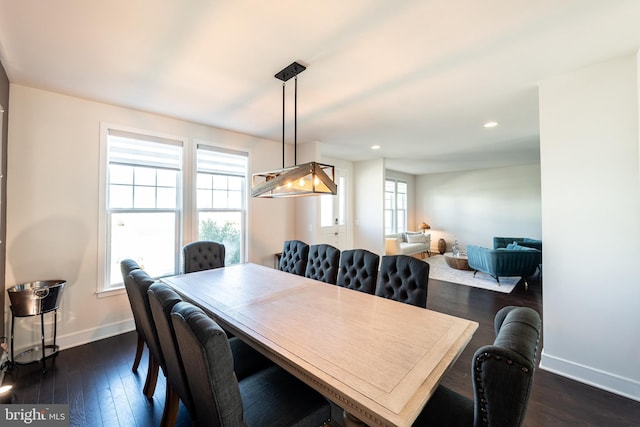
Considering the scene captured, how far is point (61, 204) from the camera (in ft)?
9.05

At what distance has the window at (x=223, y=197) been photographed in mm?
3812

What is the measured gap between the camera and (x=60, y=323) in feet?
9.09

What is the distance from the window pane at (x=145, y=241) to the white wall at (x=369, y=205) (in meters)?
4.17

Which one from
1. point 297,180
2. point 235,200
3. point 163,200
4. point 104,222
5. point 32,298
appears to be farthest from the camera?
point 235,200

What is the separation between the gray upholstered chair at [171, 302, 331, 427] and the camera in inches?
38.9

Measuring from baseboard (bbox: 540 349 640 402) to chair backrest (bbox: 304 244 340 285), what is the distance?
2.07 meters

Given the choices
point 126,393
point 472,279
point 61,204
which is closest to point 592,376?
point 472,279

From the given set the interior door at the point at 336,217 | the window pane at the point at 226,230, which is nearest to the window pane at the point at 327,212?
the interior door at the point at 336,217

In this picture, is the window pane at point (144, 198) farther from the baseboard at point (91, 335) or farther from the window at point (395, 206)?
the window at point (395, 206)

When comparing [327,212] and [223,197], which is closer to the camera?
[223,197]

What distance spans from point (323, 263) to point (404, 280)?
98cm

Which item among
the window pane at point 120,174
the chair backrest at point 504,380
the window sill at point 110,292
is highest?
the window pane at point 120,174

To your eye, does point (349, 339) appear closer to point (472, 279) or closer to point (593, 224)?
point (593, 224)

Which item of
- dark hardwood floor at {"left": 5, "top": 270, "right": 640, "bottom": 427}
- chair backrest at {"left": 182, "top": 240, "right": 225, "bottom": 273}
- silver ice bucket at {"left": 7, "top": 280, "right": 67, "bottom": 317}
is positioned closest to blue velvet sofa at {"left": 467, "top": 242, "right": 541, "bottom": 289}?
dark hardwood floor at {"left": 5, "top": 270, "right": 640, "bottom": 427}
